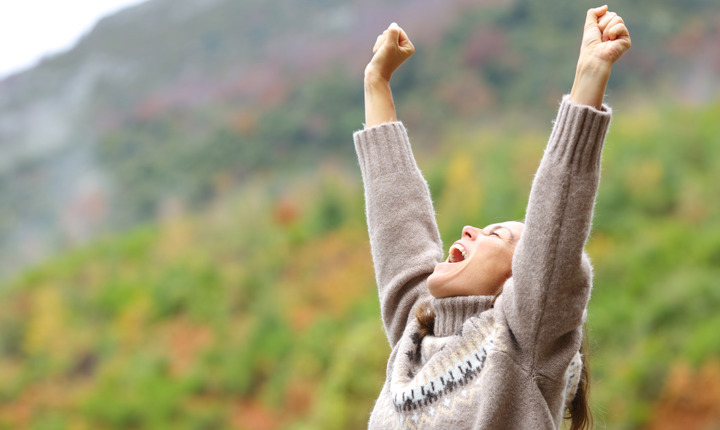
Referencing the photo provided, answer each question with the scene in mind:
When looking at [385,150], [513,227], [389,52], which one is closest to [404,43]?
[389,52]

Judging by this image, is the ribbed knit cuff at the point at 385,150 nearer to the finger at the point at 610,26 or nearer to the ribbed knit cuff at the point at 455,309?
the ribbed knit cuff at the point at 455,309

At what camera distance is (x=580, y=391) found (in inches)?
56.7

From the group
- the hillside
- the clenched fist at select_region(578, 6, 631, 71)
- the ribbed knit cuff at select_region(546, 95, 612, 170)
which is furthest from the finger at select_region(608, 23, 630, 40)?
the hillside

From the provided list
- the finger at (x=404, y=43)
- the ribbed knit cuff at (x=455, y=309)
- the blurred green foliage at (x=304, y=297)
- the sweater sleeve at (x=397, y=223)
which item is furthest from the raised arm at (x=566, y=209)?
the blurred green foliage at (x=304, y=297)

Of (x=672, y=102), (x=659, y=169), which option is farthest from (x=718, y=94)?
(x=659, y=169)

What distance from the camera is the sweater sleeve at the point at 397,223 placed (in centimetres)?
156

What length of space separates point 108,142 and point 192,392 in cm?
766

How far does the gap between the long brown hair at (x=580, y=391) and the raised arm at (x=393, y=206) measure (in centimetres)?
7

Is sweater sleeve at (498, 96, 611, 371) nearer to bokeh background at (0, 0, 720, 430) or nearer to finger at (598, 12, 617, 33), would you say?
finger at (598, 12, 617, 33)

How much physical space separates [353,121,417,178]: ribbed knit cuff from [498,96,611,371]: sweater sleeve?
394 millimetres

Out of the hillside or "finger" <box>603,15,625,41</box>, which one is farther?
the hillside

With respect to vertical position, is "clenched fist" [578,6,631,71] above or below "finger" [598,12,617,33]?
below

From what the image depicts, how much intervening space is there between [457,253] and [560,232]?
0.89ft

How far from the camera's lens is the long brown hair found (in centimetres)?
144
